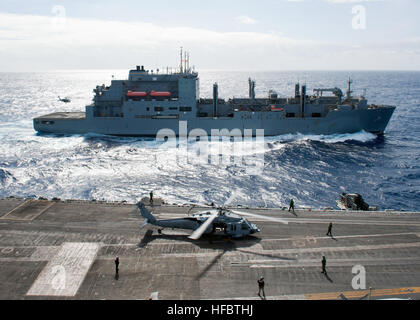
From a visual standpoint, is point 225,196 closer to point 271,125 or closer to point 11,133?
point 271,125

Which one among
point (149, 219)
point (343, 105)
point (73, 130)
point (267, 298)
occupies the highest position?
point (343, 105)

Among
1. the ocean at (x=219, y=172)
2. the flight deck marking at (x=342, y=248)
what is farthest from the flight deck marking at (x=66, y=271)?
the ocean at (x=219, y=172)

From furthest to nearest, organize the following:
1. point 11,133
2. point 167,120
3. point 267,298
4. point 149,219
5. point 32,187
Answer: point 11,133 < point 167,120 < point 32,187 < point 149,219 < point 267,298

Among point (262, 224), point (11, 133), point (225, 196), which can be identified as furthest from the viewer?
point (11, 133)

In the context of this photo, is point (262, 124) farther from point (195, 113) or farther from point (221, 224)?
point (221, 224)

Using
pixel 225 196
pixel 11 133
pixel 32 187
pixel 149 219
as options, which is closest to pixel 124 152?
pixel 32 187

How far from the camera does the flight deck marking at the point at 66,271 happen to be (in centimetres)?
2033

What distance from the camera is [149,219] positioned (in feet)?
87.9

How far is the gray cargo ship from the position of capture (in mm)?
64750

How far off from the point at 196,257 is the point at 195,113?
44287 mm

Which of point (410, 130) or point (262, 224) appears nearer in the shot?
point (262, 224)

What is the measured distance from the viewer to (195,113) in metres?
65.6

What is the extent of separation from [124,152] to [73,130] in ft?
56.8

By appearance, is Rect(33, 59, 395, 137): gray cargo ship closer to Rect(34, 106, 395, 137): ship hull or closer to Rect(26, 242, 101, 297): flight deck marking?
Rect(34, 106, 395, 137): ship hull
